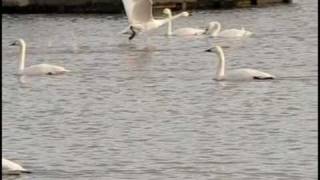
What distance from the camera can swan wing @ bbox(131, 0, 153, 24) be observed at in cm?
2534

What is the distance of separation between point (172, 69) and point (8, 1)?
58.9ft

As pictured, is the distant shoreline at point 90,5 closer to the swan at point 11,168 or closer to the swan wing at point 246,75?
the swan wing at point 246,75

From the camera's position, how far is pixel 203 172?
1180 centimetres

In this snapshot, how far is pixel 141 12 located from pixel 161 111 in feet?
31.4

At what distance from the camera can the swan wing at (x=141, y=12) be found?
2534 centimetres

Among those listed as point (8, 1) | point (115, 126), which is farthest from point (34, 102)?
point (8, 1)

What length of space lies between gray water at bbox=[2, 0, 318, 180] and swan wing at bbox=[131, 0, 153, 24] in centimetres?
56

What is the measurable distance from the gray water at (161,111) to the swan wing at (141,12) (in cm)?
56

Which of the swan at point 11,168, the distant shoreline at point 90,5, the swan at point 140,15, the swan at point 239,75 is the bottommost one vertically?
the distant shoreline at point 90,5

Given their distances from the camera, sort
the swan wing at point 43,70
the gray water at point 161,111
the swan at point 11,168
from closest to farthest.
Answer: the swan at point 11,168
the gray water at point 161,111
the swan wing at point 43,70

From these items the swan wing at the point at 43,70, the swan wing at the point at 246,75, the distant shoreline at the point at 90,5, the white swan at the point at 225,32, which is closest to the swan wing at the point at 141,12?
the white swan at the point at 225,32

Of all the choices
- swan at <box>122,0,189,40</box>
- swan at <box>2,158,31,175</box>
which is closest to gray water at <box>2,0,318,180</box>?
swan at <box>2,158,31,175</box>

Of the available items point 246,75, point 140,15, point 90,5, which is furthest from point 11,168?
point 90,5

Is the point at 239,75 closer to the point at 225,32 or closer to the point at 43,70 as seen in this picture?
the point at 43,70
